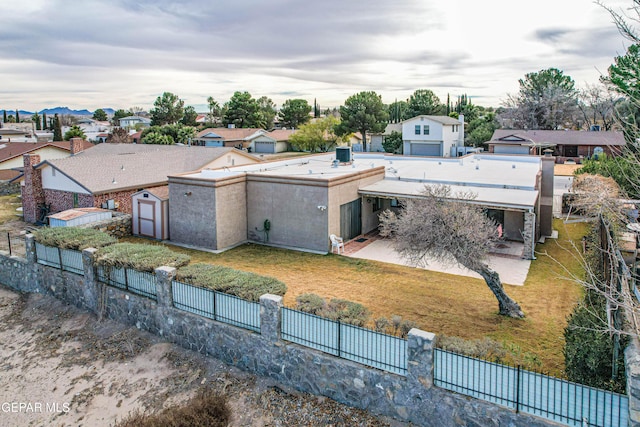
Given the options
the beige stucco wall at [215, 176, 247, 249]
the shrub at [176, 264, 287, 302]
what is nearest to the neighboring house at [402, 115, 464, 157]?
the beige stucco wall at [215, 176, 247, 249]

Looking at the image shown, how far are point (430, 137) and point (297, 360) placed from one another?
44247 millimetres

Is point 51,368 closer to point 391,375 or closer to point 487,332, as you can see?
point 391,375

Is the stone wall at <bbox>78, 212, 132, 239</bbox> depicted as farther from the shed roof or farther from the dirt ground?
the shed roof

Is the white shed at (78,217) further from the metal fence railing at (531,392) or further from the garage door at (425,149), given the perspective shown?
the garage door at (425,149)

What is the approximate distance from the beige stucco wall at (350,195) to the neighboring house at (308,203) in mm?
45

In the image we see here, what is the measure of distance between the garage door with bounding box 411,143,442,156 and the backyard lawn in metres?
31.2

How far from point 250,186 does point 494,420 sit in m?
16.4

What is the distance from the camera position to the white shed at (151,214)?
23500 mm

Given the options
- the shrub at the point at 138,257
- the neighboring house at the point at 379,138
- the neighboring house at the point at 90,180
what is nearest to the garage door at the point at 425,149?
the neighboring house at the point at 379,138

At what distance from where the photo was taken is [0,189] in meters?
39.5

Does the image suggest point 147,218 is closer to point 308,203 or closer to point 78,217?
point 78,217

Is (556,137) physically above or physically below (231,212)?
above

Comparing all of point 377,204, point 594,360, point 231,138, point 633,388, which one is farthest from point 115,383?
point 231,138

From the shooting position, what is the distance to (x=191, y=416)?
10125 millimetres
